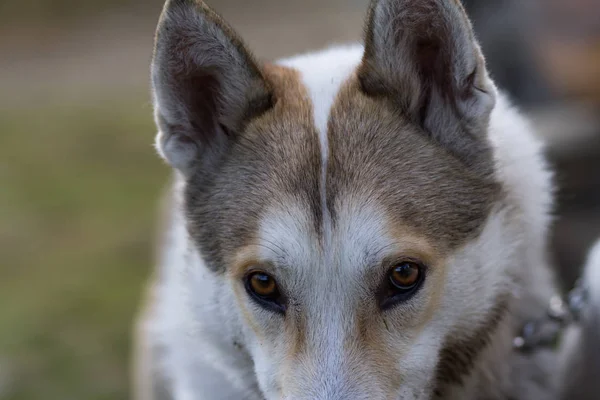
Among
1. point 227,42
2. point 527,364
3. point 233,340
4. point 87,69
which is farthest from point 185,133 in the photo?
point 87,69

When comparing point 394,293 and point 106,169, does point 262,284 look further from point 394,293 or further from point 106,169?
point 106,169

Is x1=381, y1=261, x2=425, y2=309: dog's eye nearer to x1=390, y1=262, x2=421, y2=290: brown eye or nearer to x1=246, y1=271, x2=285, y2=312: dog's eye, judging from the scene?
x1=390, y1=262, x2=421, y2=290: brown eye

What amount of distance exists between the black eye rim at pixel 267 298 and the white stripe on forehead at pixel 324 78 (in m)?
0.24

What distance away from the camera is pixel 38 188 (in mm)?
7863

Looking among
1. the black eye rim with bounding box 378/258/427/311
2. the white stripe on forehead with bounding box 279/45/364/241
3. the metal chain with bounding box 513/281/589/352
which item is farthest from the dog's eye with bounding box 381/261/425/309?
the metal chain with bounding box 513/281/589/352

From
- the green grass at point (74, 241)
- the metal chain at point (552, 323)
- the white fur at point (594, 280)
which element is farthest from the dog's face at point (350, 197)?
the green grass at point (74, 241)

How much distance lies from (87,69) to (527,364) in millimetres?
9577

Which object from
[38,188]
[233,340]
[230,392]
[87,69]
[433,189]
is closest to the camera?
[433,189]

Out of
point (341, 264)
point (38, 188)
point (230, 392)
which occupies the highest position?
point (341, 264)

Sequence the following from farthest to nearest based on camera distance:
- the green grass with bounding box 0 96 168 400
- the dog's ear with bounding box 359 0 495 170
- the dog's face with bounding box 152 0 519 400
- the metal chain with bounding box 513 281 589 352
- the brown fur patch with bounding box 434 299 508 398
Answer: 1. the green grass with bounding box 0 96 168 400
2. the metal chain with bounding box 513 281 589 352
3. the brown fur patch with bounding box 434 299 508 398
4. the dog's ear with bounding box 359 0 495 170
5. the dog's face with bounding box 152 0 519 400

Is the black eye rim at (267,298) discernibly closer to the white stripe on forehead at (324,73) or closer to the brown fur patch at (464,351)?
the white stripe on forehead at (324,73)

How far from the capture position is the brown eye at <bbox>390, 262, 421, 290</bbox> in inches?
89.3

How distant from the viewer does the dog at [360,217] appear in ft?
7.39

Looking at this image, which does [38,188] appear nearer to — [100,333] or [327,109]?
[100,333]
